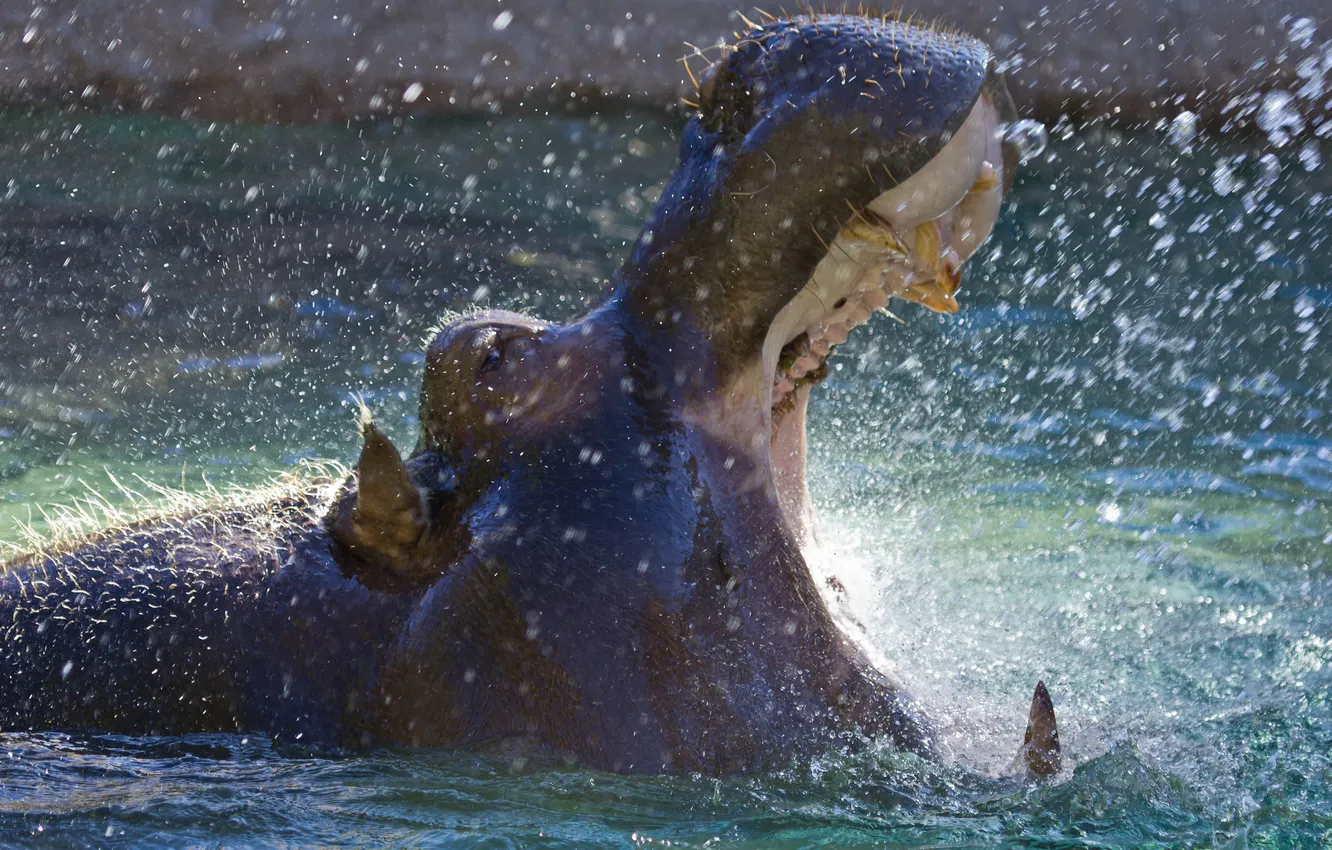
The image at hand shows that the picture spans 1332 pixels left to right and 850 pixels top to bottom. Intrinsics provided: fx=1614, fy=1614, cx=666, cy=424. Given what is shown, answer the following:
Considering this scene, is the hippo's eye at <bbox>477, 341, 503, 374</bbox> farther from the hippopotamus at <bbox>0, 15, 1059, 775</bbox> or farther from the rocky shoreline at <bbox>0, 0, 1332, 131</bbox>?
the rocky shoreline at <bbox>0, 0, 1332, 131</bbox>

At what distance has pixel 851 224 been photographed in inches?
105

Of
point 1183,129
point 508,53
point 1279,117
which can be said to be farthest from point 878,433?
point 1279,117

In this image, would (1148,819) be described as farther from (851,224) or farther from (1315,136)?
(1315,136)

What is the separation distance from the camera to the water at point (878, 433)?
2.65 metres

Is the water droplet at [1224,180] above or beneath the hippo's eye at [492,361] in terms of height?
above

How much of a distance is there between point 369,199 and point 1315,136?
26.0 ft

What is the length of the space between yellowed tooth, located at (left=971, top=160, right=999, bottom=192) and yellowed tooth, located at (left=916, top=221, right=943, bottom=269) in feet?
0.34

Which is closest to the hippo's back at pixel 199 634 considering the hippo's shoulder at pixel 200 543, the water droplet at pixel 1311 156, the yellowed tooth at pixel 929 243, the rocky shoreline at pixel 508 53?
the hippo's shoulder at pixel 200 543

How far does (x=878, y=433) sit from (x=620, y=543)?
4.06m

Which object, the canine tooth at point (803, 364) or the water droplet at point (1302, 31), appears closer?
the canine tooth at point (803, 364)

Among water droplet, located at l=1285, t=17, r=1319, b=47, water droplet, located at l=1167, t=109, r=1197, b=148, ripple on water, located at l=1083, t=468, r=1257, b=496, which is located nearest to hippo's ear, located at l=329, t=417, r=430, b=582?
ripple on water, located at l=1083, t=468, r=1257, b=496

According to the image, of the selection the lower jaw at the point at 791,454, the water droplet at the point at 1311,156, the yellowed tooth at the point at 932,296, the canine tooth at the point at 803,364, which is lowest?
the lower jaw at the point at 791,454

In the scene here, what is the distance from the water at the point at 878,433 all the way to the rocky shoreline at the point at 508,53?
309 mm

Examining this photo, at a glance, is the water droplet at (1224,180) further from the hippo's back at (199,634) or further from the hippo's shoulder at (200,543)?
the hippo's back at (199,634)
